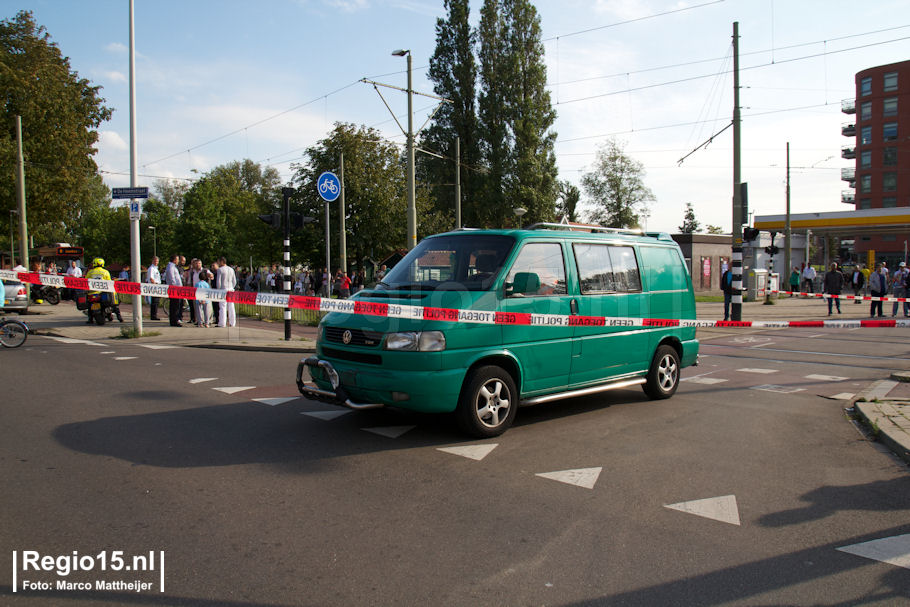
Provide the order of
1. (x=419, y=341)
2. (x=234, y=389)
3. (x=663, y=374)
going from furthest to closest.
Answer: (x=234, y=389) < (x=663, y=374) < (x=419, y=341)

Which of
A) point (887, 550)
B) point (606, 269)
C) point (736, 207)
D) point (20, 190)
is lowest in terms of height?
point (887, 550)

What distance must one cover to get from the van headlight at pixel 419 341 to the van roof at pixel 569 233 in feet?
4.62

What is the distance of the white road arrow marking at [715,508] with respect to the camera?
4.20 m

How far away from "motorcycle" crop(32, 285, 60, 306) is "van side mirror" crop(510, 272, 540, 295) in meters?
29.0

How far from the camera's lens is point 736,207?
18250 mm

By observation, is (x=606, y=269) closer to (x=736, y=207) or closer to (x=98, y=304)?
(x=736, y=207)

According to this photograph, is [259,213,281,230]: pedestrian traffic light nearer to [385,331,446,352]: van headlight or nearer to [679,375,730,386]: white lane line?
[679,375,730,386]: white lane line

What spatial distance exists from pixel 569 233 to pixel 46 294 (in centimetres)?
2947

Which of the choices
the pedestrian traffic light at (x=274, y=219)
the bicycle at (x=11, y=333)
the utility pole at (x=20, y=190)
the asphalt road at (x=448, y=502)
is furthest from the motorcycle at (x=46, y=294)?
the asphalt road at (x=448, y=502)

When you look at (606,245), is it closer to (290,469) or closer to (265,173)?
(290,469)

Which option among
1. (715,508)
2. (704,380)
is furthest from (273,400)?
(704,380)

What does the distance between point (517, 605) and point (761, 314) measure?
2272 centimetres

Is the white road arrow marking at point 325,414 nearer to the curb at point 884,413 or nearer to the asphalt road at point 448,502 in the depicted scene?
the asphalt road at point 448,502

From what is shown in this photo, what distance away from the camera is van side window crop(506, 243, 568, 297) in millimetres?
6297
